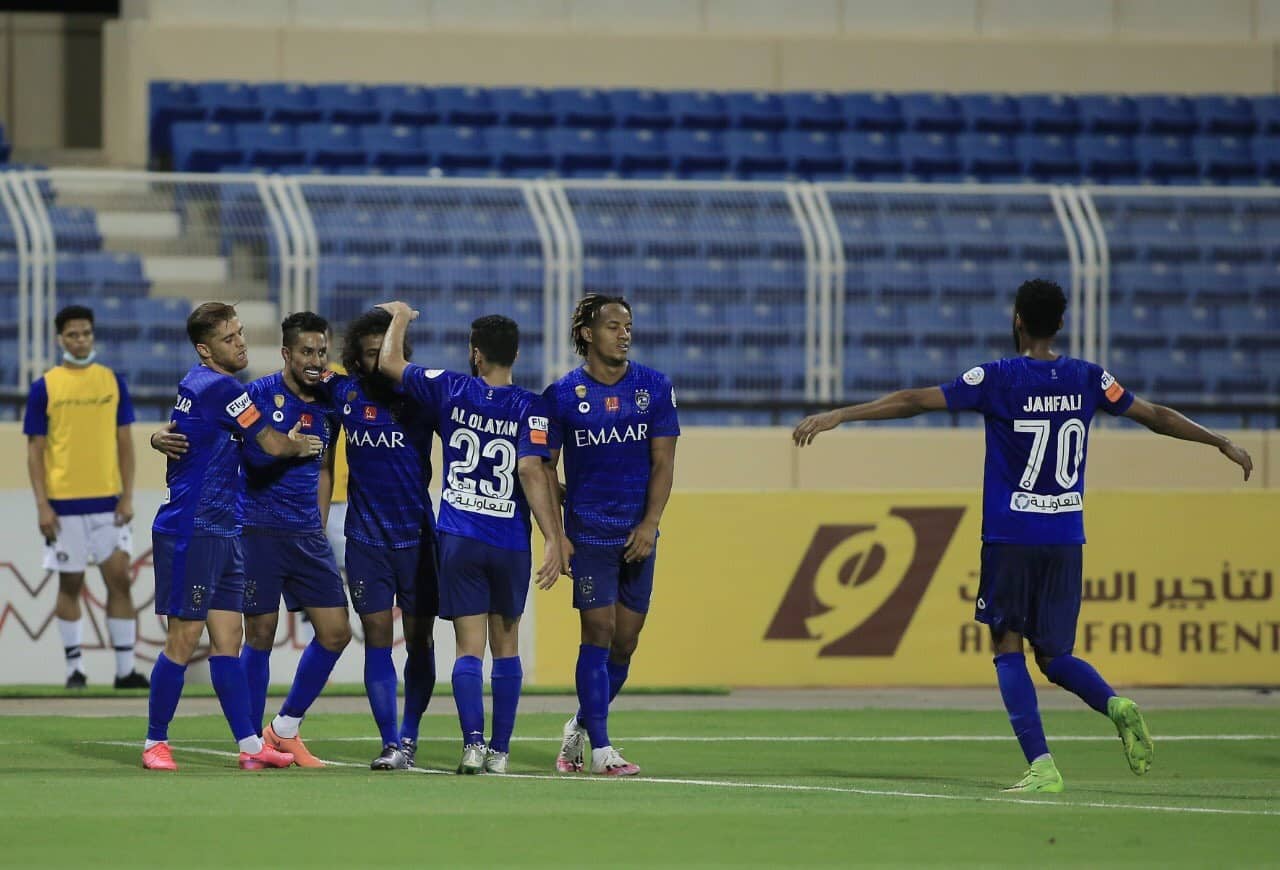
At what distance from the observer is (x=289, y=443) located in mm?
9039

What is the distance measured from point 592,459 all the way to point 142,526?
5913 mm

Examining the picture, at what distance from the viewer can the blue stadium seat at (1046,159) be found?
21.5m

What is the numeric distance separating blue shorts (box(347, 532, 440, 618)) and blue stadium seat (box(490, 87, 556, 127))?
12556mm

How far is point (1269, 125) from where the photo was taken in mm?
22266

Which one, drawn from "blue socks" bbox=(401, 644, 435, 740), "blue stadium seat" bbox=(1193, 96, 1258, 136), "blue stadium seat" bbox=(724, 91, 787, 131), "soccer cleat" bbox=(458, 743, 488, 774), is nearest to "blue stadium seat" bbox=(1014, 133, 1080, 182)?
"blue stadium seat" bbox=(1193, 96, 1258, 136)

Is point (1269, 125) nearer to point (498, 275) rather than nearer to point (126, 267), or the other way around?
point (498, 275)

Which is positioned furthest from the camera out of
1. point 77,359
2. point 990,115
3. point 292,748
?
point 990,115

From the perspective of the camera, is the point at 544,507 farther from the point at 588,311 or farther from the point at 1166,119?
the point at 1166,119

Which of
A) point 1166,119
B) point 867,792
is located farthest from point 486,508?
point 1166,119

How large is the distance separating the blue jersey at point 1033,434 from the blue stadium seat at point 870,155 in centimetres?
1258

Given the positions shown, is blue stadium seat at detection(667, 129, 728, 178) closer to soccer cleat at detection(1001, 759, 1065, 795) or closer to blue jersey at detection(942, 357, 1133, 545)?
blue jersey at detection(942, 357, 1133, 545)

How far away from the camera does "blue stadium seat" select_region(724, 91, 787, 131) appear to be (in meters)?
21.6

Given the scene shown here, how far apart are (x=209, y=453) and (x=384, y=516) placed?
836 millimetres

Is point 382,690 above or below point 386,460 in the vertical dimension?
below
